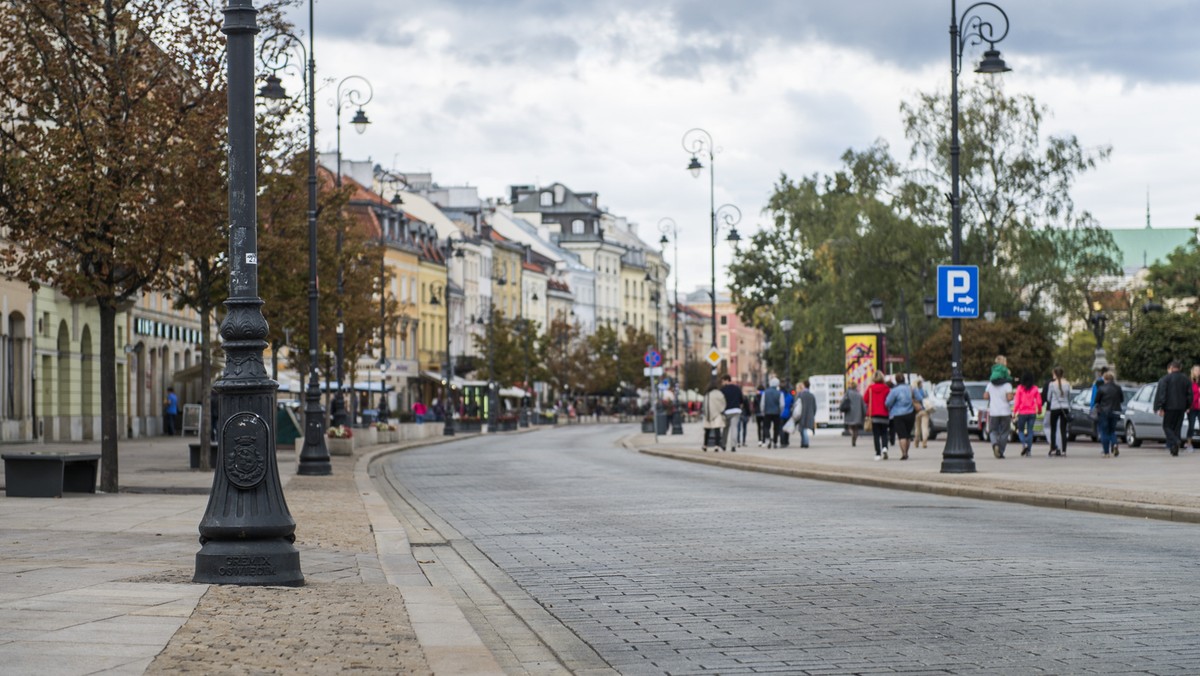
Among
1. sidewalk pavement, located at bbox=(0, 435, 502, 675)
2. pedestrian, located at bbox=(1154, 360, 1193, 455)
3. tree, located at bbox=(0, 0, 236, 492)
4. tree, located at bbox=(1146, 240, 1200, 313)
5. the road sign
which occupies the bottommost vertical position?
sidewalk pavement, located at bbox=(0, 435, 502, 675)

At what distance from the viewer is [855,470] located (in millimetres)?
31750

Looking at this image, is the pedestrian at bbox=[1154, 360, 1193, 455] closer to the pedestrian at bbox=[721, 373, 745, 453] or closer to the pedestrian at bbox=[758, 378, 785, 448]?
the pedestrian at bbox=[721, 373, 745, 453]

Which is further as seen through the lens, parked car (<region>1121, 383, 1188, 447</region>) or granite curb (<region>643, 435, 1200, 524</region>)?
parked car (<region>1121, 383, 1188, 447</region>)

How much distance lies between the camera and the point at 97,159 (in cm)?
2477

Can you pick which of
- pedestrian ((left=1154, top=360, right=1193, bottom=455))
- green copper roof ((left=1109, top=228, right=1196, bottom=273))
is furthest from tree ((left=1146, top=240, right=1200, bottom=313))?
green copper roof ((left=1109, top=228, right=1196, bottom=273))

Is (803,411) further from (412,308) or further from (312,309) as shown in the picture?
(412,308)

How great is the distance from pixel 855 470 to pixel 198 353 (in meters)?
58.4

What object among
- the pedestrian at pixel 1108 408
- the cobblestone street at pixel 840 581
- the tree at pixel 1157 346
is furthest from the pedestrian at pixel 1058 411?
the tree at pixel 1157 346

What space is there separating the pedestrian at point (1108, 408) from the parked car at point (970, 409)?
1275 centimetres

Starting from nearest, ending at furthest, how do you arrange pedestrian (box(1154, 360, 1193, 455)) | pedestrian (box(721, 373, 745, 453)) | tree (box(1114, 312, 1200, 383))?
pedestrian (box(1154, 360, 1193, 455))
pedestrian (box(721, 373, 745, 453))
tree (box(1114, 312, 1200, 383))

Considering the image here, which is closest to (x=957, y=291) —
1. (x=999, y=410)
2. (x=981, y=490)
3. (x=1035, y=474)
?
(x=1035, y=474)

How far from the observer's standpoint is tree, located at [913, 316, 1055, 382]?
6712cm

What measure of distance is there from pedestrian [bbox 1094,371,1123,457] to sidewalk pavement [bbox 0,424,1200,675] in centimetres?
818

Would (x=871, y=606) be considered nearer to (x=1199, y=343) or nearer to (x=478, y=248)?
(x=1199, y=343)
